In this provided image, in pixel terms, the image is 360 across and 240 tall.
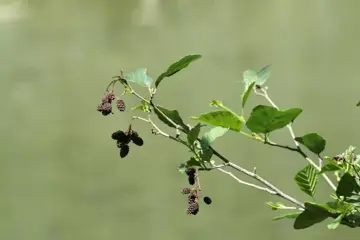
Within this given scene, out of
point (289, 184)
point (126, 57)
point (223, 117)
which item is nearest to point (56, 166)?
point (126, 57)

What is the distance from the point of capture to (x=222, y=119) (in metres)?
0.43

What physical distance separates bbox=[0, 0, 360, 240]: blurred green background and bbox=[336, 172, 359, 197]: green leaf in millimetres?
1282

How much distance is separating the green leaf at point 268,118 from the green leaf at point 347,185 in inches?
2.1

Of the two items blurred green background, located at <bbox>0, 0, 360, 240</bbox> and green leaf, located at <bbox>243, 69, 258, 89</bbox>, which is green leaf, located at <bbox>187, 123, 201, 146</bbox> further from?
blurred green background, located at <bbox>0, 0, 360, 240</bbox>

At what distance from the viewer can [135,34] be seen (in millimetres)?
1747

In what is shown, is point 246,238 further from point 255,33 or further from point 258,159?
point 255,33

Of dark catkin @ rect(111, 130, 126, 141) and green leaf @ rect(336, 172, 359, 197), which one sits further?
dark catkin @ rect(111, 130, 126, 141)

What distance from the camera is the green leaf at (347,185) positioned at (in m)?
0.41

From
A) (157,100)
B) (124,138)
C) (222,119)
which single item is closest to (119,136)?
(124,138)

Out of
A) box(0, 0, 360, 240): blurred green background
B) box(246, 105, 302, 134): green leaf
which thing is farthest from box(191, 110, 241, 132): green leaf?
box(0, 0, 360, 240): blurred green background

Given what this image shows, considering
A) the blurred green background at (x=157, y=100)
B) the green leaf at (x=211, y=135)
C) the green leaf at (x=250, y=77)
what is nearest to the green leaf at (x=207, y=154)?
the green leaf at (x=211, y=135)

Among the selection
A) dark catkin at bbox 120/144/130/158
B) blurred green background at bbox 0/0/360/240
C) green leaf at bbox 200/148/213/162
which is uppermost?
blurred green background at bbox 0/0/360/240

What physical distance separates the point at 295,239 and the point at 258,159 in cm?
25

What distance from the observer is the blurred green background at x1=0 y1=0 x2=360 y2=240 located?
173 centimetres
